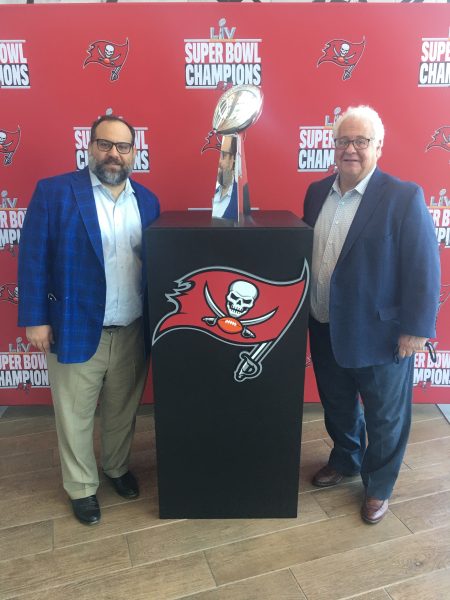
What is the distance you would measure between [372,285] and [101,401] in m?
1.22

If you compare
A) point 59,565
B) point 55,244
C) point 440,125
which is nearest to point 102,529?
point 59,565

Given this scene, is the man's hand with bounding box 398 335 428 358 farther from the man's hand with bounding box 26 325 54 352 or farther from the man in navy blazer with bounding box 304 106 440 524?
the man's hand with bounding box 26 325 54 352

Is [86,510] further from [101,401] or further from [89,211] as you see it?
[89,211]

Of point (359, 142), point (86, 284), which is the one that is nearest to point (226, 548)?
point (86, 284)

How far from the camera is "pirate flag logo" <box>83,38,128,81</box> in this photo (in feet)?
7.59

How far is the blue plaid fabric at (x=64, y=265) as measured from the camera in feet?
5.62

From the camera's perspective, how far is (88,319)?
5.89 ft

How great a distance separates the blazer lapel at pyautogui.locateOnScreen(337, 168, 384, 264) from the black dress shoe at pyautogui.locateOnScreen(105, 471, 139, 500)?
1.35 m

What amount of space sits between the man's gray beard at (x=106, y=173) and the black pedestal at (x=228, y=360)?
0.71 ft

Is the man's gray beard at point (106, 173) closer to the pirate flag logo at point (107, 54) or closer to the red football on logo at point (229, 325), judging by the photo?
the red football on logo at point (229, 325)

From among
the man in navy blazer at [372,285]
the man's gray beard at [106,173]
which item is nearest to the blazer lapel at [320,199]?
the man in navy blazer at [372,285]

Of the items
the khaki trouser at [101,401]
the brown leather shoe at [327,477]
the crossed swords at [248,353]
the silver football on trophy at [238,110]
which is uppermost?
the silver football on trophy at [238,110]

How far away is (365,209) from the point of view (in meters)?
1.72

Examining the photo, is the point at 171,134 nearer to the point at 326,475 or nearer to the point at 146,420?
the point at 146,420
